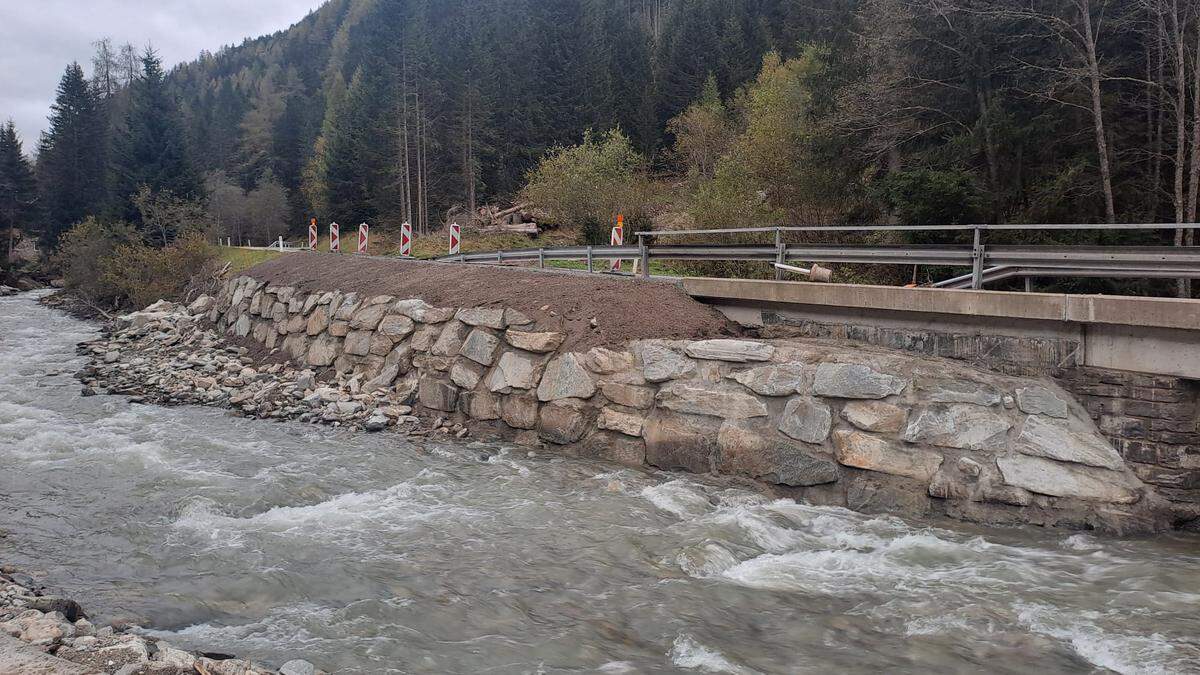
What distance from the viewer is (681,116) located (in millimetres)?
44938

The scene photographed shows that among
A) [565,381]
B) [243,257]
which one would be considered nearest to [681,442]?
[565,381]

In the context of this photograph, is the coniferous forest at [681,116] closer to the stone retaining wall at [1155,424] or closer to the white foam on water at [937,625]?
the stone retaining wall at [1155,424]

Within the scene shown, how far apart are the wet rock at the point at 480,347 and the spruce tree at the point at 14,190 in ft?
196

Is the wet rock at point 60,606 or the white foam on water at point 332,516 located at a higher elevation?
the wet rock at point 60,606

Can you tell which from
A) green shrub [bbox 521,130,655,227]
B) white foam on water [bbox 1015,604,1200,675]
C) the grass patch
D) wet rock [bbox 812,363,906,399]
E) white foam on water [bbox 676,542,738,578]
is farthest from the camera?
the grass patch

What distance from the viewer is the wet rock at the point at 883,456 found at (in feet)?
27.6

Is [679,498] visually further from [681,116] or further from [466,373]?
[681,116]

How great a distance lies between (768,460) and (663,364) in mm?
2092

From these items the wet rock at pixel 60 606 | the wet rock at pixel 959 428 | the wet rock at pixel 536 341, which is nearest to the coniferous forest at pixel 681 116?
the wet rock at pixel 959 428

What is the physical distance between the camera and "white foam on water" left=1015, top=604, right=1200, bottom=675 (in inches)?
208

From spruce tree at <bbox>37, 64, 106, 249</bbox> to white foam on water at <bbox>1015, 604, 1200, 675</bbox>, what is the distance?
205 feet

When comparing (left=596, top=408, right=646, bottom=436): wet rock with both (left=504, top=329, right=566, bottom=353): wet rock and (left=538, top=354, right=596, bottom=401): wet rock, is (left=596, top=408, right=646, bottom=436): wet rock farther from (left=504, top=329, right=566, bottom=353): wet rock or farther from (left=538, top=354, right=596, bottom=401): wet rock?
(left=504, top=329, right=566, bottom=353): wet rock

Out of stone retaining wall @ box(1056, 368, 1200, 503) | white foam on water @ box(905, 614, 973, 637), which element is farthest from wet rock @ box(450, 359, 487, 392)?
stone retaining wall @ box(1056, 368, 1200, 503)

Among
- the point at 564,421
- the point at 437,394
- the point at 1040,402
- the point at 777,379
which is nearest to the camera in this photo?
the point at 1040,402
